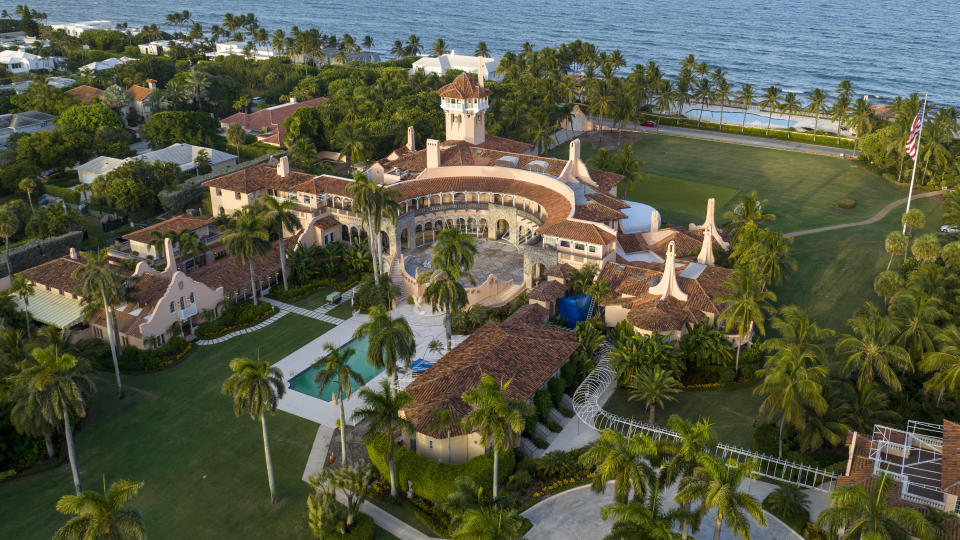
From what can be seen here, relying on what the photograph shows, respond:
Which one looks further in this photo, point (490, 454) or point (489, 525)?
point (490, 454)

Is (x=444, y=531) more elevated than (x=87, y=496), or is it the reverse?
(x=87, y=496)

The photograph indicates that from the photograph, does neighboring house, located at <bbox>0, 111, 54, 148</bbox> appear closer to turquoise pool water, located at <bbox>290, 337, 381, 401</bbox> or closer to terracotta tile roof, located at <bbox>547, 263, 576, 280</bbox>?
turquoise pool water, located at <bbox>290, 337, 381, 401</bbox>

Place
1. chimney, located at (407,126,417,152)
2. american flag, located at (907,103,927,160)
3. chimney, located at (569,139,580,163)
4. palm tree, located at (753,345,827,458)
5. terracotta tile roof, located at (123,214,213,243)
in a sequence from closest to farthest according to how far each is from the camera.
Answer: palm tree, located at (753,345,827,458) < terracotta tile roof, located at (123,214,213,243) < american flag, located at (907,103,927,160) < chimney, located at (569,139,580,163) < chimney, located at (407,126,417,152)

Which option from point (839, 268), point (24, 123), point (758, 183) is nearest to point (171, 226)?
point (24, 123)

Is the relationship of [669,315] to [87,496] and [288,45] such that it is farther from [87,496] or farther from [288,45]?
[288,45]

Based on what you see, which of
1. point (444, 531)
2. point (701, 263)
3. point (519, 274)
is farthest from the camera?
point (519, 274)

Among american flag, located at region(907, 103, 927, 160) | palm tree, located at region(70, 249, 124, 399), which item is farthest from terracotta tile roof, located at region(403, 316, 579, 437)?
american flag, located at region(907, 103, 927, 160)

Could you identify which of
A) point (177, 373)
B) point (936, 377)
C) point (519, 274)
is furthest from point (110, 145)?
point (936, 377)

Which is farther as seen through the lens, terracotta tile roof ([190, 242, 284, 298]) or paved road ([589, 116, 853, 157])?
paved road ([589, 116, 853, 157])

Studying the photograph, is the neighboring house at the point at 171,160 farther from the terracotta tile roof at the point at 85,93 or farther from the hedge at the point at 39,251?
the terracotta tile roof at the point at 85,93
